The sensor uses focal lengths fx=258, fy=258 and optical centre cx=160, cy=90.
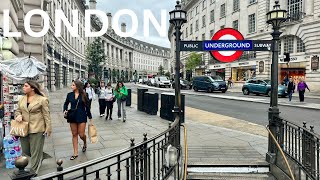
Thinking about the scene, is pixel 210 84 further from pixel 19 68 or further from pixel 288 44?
pixel 19 68

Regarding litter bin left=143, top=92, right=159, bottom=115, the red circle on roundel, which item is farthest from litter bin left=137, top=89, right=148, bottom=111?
the red circle on roundel

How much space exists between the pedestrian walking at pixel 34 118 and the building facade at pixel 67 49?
3713 millimetres

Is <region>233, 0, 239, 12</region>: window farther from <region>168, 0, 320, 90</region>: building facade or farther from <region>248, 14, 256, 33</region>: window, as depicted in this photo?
<region>248, 14, 256, 33</region>: window

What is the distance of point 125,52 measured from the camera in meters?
117

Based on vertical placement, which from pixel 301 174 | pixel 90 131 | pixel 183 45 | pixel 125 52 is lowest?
pixel 301 174

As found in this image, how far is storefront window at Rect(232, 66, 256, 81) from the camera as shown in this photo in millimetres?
37244

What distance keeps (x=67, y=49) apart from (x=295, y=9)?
33.2 metres

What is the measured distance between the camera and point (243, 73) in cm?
3969

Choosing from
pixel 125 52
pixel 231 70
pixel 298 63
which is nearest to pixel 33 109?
pixel 298 63

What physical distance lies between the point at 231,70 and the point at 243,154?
3694 cm

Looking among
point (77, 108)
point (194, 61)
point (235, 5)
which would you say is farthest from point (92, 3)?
point (77, 108)

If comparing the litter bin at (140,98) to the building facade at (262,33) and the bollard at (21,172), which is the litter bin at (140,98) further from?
the building facade at (262,33)

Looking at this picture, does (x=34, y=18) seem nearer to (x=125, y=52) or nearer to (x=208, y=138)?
(x=208, y=138)

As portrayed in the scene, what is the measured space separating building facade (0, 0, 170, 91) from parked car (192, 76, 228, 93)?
11.9 m
